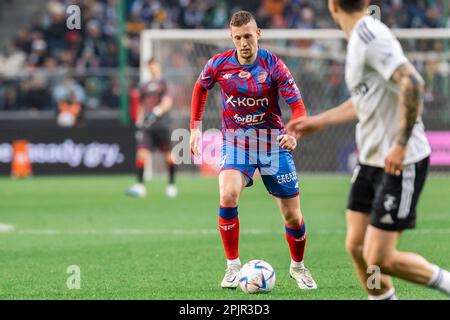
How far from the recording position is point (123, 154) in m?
22.5

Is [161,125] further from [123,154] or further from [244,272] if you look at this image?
[244,272]

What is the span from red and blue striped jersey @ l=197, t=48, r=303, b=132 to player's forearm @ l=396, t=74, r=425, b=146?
8.78 ft

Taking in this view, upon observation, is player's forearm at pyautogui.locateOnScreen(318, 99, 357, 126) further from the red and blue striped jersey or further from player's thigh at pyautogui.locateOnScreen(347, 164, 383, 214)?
the red and blue striped jersey

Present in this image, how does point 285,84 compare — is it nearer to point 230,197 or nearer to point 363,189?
point 230,197

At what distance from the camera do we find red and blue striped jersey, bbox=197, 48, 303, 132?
8.56 m

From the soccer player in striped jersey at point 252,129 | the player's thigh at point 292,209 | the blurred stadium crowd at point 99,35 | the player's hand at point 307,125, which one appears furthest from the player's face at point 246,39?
the blurred stadium crowd at point 99,35

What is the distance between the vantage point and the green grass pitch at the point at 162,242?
8180 mm

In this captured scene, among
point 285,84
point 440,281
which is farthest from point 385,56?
point 285,84

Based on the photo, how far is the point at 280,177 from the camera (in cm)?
853

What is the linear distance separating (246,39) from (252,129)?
78 cm

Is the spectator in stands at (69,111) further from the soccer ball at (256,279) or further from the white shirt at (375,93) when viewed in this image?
the white shirt at (375,93)

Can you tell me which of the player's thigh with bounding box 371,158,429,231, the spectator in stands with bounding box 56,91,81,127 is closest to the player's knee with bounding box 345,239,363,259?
the player's thigh with bounding box 371,158,429,231

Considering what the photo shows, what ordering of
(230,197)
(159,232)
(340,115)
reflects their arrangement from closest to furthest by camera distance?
1. (340,115)
2. (230,197)
3. (159,232)

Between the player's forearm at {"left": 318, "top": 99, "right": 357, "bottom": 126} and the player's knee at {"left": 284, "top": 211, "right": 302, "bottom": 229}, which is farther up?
the player's forearm at {"left": 318, "top": 99, "right": 357, "bottom": 126}
